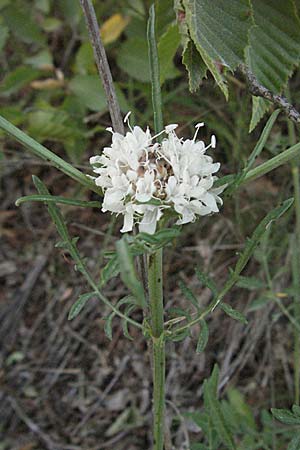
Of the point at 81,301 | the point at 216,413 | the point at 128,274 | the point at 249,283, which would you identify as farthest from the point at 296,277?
the point at 128,274

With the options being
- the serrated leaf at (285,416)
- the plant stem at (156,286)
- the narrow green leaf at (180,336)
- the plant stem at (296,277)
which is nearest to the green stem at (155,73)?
the plant stem at (156,286)

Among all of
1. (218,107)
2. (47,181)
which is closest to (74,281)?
(47,181)

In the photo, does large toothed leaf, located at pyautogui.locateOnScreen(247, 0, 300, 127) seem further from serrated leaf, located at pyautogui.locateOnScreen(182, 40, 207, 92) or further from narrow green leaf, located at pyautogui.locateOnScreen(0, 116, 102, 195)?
narrow green leaf, located at pyautogui.locateOnScreen(0, 116, 102, 195)

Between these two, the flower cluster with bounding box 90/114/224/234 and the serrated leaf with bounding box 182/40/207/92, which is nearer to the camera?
the flower cluster with bounding box 90/114/224/234

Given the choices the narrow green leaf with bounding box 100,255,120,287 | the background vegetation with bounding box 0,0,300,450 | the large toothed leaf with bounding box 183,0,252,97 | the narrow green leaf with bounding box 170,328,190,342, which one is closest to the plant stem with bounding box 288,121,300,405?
the background vegetation with bounding box 0,0,300,450

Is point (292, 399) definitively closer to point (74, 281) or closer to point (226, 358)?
point (226, 358)
